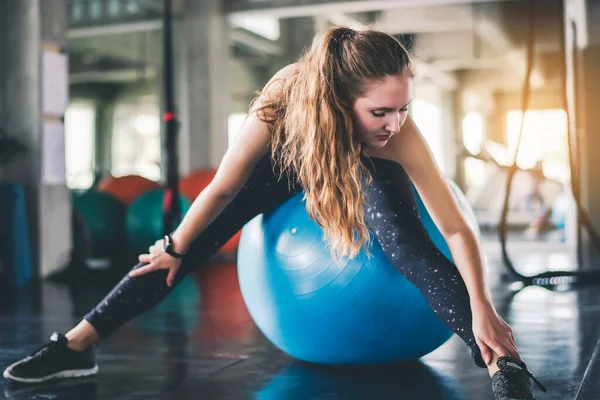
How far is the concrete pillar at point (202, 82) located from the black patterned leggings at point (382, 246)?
5778 millimetres

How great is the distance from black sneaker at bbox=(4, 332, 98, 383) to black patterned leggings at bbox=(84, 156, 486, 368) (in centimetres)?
9

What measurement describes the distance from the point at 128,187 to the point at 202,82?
56.4 inches

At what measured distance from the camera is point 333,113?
1.69m

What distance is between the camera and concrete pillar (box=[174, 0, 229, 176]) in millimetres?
7855

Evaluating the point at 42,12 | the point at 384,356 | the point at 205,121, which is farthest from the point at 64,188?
the point at 384,356

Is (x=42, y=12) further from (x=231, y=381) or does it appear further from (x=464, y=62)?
(x=464, y=62)

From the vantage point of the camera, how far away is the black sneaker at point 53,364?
2.08 meters

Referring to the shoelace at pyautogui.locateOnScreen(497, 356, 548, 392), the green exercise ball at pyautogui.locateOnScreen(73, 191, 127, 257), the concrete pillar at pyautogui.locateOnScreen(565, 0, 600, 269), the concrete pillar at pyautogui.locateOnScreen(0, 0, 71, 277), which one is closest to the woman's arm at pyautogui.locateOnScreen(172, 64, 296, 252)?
the shoelace at pyautogui.locateOnScreen(497, 356, 548, 392)

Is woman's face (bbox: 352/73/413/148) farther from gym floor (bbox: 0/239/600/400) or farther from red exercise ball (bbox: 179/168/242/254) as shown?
red exercise ball (bbox: 179/168/242/254)

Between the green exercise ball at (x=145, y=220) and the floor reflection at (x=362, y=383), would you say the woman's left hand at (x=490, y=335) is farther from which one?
the green exercise ball at (x=145, y=220)

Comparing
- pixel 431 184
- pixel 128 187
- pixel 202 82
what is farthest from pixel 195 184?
pixel 431 184

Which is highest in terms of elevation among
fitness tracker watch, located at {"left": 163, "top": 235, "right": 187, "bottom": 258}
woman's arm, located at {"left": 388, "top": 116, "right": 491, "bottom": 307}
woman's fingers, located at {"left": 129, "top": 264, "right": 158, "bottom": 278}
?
woman's arm, located at {"left": 388, "top": 116, "right": 491, "bottom": 307}

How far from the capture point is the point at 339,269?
6.77ft

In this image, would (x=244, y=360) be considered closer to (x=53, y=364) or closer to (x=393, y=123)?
(x=53, y=364)
